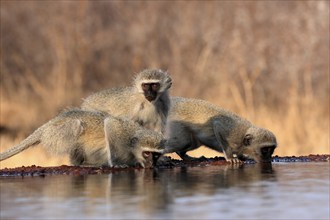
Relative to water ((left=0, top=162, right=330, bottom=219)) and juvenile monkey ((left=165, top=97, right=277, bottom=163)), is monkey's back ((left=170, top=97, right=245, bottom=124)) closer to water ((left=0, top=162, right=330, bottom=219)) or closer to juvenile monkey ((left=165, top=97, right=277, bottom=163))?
juvenile monkey ((left=165, top=97, right=277, bottom=163))

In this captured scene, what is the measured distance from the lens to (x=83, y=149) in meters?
11.3

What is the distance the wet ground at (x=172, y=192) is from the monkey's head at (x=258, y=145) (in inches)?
27.7

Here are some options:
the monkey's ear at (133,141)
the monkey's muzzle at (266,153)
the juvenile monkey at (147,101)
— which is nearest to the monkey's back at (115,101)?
the juvenile monkey at (147,101)

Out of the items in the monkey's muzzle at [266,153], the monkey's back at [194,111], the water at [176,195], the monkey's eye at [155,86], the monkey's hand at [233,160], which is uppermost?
the monkey's eye at [155,86]

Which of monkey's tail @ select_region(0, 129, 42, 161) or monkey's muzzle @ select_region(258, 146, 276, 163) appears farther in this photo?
monkey's muzzle @ select_region(258, 146, 276, 163)

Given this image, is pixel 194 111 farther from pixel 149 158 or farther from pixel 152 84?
pixel 149 158

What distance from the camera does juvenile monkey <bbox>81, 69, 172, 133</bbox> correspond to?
11812mm

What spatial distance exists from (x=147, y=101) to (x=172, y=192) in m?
3.63

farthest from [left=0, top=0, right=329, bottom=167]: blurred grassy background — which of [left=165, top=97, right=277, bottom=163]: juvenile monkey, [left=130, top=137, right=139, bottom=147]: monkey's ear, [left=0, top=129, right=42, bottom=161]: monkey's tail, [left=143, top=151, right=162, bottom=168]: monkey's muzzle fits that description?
[left=143, top=151, right=162, bottom=168]: monkey's muzzle

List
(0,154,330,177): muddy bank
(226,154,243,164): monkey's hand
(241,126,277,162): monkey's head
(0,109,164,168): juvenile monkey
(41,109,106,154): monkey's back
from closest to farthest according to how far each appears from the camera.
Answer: (0,154,330,177): muddy bank, (0,109,164,168): juvenile monkey, (41,109,106,154): monkey's back, (226,154,243,164): monkey's hand, (241,126,277,162): monkey's head

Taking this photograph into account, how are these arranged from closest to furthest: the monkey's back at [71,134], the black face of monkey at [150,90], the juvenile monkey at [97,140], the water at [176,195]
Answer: the water at [176,195]
the juvenile monkey at [97,140]
the monkey's back at [71,134]
the black face of monkey at [150,90]

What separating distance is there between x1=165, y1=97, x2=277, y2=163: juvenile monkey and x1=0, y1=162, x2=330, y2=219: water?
4.82 ft

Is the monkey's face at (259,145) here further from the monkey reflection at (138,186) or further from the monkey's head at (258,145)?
the monkey reflection at (138,186)

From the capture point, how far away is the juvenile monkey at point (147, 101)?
11.8 meters
